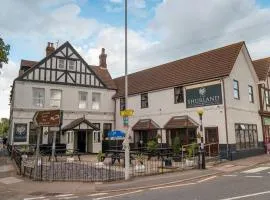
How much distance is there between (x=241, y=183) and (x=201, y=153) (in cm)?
528

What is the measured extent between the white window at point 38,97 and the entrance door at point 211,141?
1610 centimetres

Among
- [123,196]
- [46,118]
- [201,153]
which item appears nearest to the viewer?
[123,196]

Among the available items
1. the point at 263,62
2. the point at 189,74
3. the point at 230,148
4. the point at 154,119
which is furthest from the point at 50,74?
the point at 263,62

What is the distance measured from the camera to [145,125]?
93.1ft

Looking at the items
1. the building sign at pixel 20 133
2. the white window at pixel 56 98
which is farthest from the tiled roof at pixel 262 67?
the building sign at pixel 20 133

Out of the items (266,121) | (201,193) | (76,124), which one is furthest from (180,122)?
(201,193)

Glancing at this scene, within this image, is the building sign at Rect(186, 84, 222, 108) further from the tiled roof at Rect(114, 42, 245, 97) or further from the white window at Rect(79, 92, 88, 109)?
the white window at Rect(79, 92, 88, 109)

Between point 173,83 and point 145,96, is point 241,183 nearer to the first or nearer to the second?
point 173,83

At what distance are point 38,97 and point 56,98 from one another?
1806 millimetres

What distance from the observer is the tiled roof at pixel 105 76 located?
34.3 meters

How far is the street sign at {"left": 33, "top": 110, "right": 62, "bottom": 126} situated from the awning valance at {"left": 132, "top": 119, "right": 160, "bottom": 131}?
564 inches

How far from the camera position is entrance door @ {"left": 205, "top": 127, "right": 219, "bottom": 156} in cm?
2225

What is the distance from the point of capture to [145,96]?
29656mm

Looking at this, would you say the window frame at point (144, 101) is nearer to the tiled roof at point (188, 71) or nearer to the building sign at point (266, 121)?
the tiled roof at point (188, 71)
